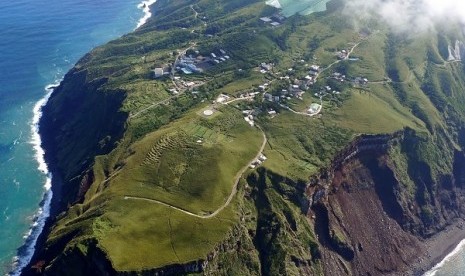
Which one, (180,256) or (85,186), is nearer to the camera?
(180,256)

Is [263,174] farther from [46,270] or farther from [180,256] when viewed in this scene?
[46,270]

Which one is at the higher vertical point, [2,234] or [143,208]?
[143,208]

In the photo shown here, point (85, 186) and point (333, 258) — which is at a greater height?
point (85, 186)

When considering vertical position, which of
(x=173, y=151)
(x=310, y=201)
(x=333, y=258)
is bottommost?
(x=333, y=258)

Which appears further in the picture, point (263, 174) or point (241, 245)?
point (263, 174)

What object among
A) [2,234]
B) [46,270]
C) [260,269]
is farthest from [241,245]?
[2,234]

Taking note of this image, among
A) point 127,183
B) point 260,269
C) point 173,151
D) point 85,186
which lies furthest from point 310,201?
point 85,186

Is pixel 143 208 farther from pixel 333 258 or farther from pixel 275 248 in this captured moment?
pixel 333 258

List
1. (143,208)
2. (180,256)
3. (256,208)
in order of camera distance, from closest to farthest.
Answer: (180,256) → (143,208) → (256,208)

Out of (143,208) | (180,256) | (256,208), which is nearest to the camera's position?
(180,256)
